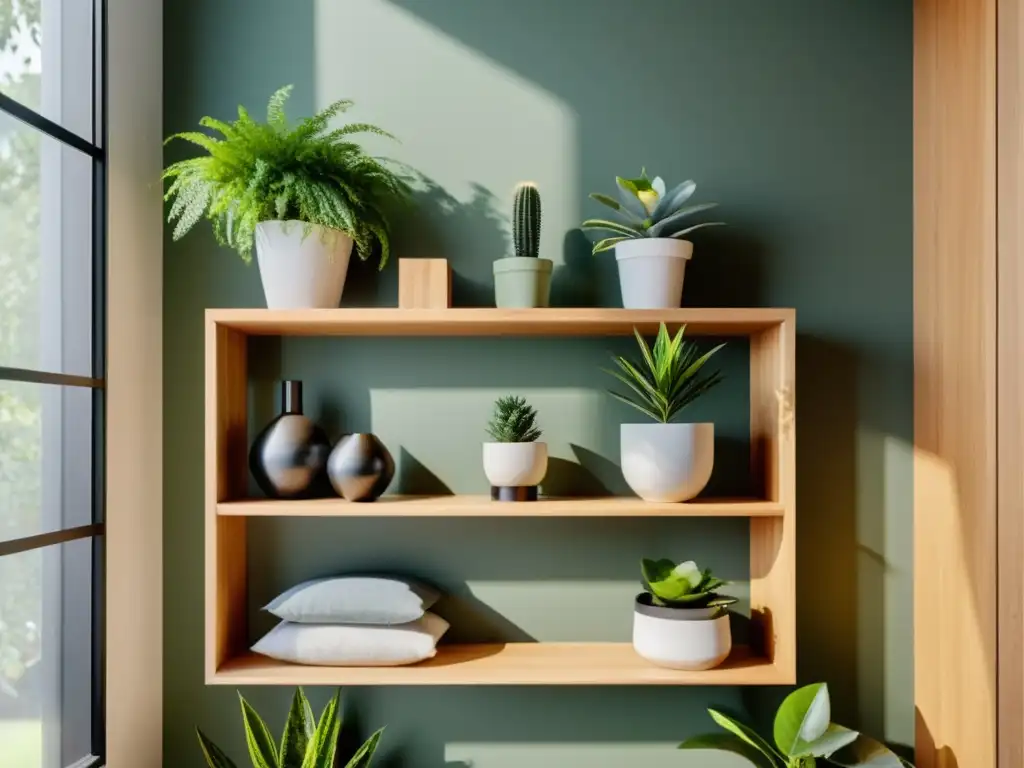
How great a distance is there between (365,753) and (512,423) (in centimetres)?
71

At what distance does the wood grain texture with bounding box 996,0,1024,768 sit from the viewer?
143cm

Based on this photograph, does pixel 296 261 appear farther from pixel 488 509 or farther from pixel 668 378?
pixel 668 378

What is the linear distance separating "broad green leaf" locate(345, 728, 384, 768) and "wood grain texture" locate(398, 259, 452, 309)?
83cm

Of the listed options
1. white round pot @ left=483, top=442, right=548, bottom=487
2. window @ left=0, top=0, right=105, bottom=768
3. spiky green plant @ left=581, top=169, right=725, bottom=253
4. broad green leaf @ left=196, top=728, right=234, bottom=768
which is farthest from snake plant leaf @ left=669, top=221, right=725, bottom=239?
broad green leaf @ left=196, top=728, right=234, bottom=768

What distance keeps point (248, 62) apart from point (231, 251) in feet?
1.34

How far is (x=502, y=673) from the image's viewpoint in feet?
5.47

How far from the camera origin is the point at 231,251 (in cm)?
188

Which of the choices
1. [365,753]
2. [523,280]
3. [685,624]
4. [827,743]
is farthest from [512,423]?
[827,743]

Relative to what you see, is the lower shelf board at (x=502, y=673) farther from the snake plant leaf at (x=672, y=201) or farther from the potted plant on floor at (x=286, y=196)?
the snake plant leaf at (x=672, y=201)

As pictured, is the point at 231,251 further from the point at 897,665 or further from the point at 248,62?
the point at 897,665

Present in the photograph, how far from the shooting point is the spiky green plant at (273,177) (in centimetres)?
165

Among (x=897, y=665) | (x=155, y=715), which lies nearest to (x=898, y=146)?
(x=897, y=665)

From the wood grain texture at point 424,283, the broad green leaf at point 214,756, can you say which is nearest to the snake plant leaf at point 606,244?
the wood grain texture at point 424,283

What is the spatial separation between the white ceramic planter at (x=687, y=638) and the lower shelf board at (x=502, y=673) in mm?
24
